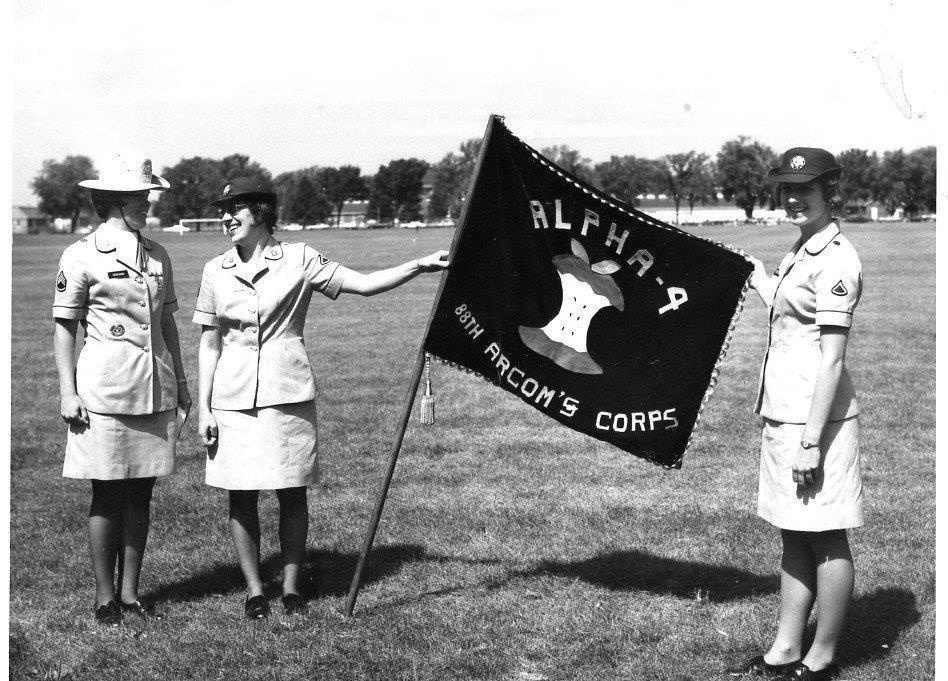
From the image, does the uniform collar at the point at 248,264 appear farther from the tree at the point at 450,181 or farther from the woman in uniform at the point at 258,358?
the tree at the point at 450,181

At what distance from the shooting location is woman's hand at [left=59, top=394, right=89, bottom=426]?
18.1 ft

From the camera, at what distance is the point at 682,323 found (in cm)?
561

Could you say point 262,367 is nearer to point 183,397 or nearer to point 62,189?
point 183,397

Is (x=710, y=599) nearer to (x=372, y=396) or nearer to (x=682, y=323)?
(x=682, y=323)

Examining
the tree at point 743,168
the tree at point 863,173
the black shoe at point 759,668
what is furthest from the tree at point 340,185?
the black shoe at point 759,668

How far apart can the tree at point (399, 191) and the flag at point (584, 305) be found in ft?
481

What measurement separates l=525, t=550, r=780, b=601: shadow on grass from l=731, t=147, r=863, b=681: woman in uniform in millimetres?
1286

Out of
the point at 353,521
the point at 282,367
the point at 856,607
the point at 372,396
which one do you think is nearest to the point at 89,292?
the point at 282,367

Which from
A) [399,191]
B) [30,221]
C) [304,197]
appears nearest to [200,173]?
[304,197]

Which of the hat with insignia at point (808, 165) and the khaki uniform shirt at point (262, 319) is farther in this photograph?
the khaki uniform shirt at point (262, 319)

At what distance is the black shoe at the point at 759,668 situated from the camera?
4.90m

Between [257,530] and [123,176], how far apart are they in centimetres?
189

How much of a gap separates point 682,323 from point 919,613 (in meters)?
1.89

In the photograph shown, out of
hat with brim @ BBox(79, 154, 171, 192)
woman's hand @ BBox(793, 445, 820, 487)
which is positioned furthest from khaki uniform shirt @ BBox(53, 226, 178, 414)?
woman's hand @ BBox(793, 445, 820, 487)
